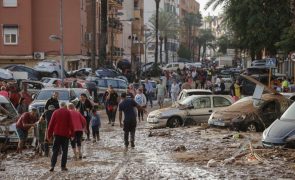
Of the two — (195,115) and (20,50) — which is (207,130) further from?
(20,50)

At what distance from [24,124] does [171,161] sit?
462cm

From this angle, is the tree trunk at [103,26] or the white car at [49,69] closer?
the tree trunk at [103,26]

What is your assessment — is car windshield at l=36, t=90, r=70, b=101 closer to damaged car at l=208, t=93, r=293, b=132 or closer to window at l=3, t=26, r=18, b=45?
damaged car at l=208, t=93, r=293, b=132

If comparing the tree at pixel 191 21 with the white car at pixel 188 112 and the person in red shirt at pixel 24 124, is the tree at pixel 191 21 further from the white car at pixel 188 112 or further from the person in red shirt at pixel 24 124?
the person in red shirt at pixel 24 124

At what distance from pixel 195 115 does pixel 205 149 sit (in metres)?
8.54

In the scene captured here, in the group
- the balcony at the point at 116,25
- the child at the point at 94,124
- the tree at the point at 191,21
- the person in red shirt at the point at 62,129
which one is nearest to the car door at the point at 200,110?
the child at the point at 94,124

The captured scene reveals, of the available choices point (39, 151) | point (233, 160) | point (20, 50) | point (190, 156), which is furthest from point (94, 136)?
point (20, 50)

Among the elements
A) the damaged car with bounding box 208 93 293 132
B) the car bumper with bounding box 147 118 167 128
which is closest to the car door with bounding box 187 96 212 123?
the car bumper with bounding box 147 118 167 128

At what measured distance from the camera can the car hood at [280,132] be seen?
1628cm

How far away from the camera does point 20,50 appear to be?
61.5 meters

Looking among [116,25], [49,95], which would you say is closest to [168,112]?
[49,95]

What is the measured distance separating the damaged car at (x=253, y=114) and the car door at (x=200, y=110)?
266cm

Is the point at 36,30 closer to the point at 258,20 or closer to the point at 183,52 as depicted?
the point at 258,20

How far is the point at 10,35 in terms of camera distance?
6172 centimetres
